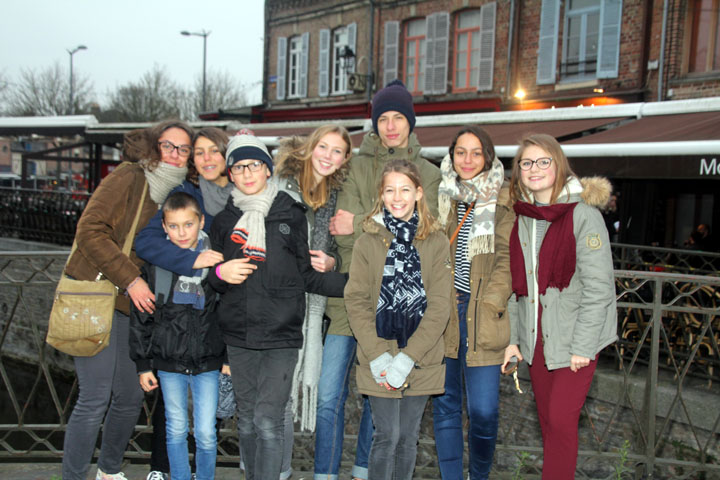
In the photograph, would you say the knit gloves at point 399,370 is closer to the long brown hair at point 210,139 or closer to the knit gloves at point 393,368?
the knit gloves at point 393,368

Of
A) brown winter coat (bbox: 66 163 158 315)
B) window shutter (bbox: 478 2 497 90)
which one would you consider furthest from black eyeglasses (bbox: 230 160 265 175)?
window shutter (bbox: 478 2 497 90)

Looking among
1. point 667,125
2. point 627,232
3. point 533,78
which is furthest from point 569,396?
point 533,78

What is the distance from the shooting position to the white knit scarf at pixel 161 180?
9.53 feet

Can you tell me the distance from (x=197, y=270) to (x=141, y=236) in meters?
0.35

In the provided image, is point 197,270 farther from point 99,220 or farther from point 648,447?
point 648,447

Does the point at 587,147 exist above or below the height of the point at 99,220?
above

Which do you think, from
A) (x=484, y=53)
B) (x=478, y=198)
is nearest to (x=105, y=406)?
(x=478, y=198)

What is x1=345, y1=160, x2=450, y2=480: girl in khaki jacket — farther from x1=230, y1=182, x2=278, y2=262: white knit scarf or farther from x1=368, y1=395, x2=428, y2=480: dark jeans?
x1=230, y1=182, x2=278, y2=262: white knit scarf

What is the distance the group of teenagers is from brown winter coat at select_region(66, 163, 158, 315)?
1 centimetres

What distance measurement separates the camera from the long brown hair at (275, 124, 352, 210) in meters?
2.95

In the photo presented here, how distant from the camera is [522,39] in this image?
41.3 feet

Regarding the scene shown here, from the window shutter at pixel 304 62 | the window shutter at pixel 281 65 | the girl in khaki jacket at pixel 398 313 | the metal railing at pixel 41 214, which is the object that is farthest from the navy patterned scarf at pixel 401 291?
the window shutter at pixel 281 65

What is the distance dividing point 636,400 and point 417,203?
13.9ft

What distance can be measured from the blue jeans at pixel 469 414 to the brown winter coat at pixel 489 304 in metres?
0.05
